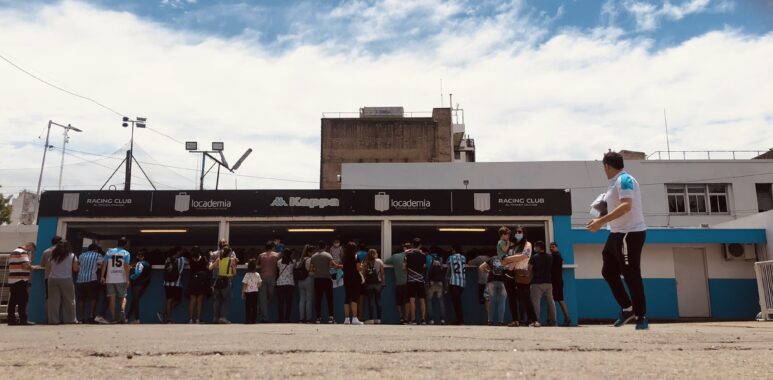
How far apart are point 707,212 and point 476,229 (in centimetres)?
2560

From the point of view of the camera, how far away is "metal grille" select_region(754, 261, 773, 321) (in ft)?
45.0

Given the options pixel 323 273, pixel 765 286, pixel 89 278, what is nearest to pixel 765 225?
pixel 765 286

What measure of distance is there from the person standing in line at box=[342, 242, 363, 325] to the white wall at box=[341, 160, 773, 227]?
2552cm

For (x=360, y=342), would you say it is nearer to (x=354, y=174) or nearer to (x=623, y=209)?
(x=623, y=209)

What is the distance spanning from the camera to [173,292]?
13.6 meters

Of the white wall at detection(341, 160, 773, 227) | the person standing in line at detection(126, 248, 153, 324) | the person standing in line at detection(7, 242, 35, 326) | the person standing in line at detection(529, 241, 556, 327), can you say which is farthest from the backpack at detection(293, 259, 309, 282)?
the white wall at detection(341, 160, 773, 227)

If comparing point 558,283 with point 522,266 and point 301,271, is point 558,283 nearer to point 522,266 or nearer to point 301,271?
point 522,266

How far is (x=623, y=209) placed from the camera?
5.84m

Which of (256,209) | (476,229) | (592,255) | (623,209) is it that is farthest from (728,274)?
(623,209)

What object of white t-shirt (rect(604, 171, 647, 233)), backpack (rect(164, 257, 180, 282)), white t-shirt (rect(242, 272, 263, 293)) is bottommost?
white t-shirt (rect(242, 272, 263, 293))

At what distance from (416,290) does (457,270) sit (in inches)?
38.9

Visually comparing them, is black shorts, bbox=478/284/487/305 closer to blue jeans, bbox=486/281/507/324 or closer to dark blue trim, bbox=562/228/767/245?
blue jeans, bbox=486/281/507/324

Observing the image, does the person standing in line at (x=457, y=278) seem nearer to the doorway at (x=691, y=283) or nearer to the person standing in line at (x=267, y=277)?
the person standing in line at (x=267, y=277)

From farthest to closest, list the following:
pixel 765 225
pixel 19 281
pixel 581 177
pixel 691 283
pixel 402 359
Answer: pixel 581 177 < pixel 691 283 < pixel 765 225 < pixel 19 281 < pixel 402 359
